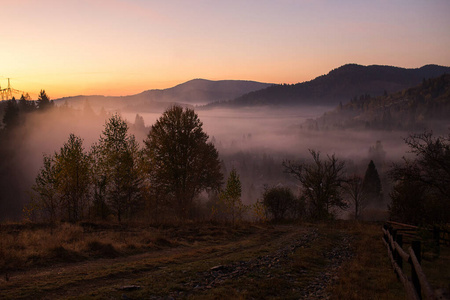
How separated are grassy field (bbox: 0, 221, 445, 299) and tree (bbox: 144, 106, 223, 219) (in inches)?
618

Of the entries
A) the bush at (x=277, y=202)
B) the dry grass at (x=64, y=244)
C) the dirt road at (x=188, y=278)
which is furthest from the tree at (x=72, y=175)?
the bush at (x=277, y=202)

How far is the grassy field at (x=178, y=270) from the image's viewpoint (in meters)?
10.7

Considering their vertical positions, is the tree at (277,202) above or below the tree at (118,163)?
below

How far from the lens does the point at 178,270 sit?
13672mm

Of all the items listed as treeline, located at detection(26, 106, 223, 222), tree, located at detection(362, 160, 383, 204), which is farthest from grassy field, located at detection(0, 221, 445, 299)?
tree, located at detection(362, 160, 383, 204)

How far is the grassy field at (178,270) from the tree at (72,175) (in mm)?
13775

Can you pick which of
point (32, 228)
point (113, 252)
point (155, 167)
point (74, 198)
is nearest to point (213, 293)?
point (113, 252)

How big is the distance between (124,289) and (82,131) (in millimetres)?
193799

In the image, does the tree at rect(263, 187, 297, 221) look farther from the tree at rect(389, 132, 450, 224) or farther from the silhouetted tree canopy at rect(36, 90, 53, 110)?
the silhouetted tree canopy at rect(36, 90, 53, 110)

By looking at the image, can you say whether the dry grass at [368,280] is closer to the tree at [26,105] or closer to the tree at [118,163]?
the tree at [118,163]

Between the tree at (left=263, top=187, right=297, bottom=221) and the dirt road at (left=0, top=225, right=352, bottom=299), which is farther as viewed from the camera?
the tree at (left=263, top=187, right=297, bottom=221)

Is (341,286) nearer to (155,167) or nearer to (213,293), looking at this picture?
(213,293)

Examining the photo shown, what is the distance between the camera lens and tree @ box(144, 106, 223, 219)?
38.6 m

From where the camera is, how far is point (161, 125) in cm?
3956
